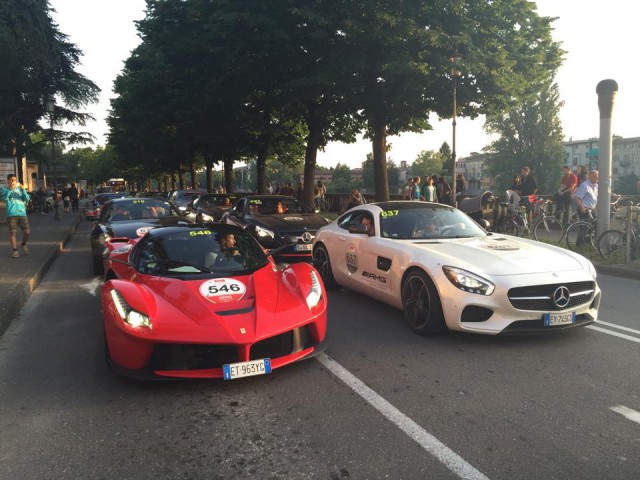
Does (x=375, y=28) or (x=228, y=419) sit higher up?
(x=375, y=28)

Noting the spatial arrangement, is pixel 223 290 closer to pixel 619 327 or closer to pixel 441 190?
pixel 619 327

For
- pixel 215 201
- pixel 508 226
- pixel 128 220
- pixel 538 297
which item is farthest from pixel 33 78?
pixel 538 297

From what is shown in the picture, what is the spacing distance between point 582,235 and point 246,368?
10.6 m

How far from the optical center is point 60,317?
6.97m

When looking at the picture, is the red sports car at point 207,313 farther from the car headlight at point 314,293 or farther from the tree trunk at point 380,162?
the tree trunk at point 380,162

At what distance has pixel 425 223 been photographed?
6828 mm

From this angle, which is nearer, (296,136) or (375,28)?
(375,28)

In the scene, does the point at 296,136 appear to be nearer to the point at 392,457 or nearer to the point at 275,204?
the point at 275,204

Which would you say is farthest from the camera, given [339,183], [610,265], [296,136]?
[339,183]

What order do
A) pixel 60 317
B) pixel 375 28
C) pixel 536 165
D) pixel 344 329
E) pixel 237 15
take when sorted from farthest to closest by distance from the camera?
pixel 536 165, pixel 237 15, pixel 375 28, pixel 60 317, pixel 344 329

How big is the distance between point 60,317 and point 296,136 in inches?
Result: 1077

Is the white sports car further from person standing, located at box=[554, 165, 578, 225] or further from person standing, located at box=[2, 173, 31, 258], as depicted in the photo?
person standing, located at box=[554, 165, 578, 225]

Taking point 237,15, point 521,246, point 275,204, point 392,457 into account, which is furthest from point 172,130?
point 392,457

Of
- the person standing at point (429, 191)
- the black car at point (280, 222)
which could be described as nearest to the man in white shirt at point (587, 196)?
the black car at point (280, 222)
